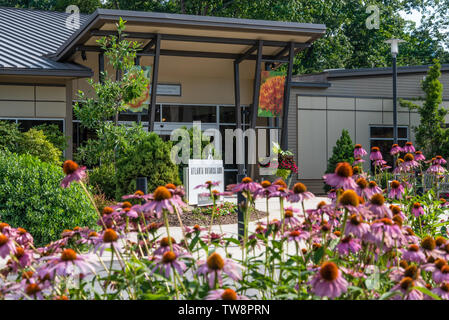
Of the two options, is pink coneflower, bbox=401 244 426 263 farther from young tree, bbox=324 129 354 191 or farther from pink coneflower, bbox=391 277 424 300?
young tree, bbox=324 129 354 191

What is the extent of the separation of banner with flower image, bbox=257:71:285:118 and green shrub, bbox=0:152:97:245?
11646mm

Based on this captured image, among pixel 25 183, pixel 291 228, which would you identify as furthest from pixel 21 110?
pixel 291 228

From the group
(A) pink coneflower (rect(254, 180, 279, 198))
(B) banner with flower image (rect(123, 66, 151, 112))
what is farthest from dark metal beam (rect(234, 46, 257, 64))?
(A) pink coneflower (rect(254, 180, 279, 198))

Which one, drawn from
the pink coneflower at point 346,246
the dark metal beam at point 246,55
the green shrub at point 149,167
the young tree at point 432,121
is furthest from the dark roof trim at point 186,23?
the pink coneflower at point 346,246

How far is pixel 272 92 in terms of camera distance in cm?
1944

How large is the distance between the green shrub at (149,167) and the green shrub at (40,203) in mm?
3139

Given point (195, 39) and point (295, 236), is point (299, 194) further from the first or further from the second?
point (195, 39)

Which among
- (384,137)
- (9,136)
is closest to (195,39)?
(9,136)

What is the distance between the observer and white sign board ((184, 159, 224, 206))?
12828 millimetres

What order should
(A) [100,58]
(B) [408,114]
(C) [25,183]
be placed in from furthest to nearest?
(B) [408,114]
(A) [100,58]
(C) [25,183]

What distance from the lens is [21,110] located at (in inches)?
693

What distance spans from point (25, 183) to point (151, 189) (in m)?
3.54

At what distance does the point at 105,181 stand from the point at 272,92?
26.3 feet
